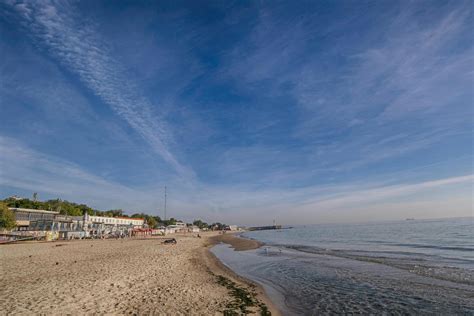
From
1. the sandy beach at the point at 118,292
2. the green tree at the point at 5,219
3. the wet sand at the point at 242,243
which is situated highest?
the green tree at the point at 5,219

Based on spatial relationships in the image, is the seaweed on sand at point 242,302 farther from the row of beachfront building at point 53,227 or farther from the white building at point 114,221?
the white building at point 114,221

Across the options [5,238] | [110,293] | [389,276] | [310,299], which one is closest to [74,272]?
[110,293]

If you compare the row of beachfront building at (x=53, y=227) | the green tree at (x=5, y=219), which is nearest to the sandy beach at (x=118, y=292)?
the green tree at (x=5, y=219)

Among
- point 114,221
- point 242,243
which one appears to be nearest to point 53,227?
point 114,221

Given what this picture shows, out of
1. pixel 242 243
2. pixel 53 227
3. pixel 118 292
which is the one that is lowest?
pixel 242 243

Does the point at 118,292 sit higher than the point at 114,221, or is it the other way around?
the point at 114,221

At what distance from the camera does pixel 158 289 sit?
13.2m

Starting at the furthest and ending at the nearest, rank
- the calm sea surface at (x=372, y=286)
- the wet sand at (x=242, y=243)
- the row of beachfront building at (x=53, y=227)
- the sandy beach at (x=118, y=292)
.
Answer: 1. the row of beachfront building at (x=53, y=227)
2. the wet sand at (x=242, y=243)
3. the calm sea surface at (x=372, y=286)
4. the sandy beach at (x=118, y=292)

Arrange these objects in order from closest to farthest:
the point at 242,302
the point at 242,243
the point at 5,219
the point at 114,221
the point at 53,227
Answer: the point at 242,302 < the point at 5,219 < the point at 53,227 < the point at 242,243 < the point at 114,221

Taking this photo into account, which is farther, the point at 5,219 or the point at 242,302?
the point at 5,219

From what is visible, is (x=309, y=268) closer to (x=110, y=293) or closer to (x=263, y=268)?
(x=263, y=268)

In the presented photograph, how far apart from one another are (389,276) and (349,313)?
962 centimetres

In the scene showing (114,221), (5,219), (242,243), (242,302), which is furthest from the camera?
(114,221)

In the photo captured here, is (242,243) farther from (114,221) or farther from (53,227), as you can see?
(114,221)
